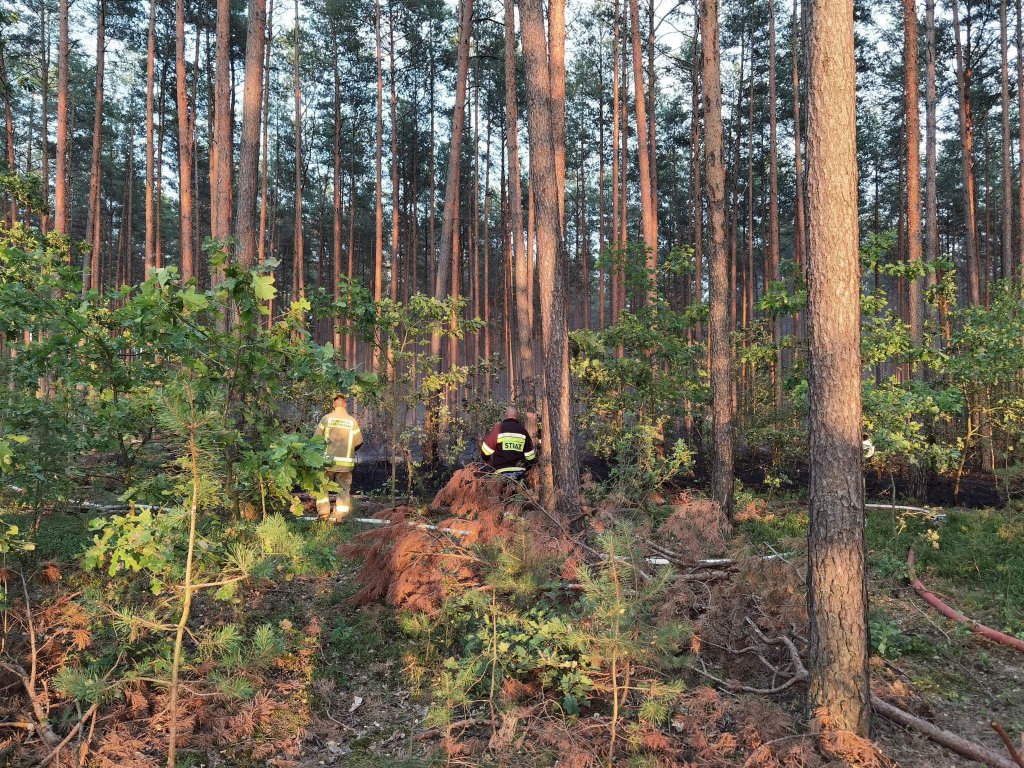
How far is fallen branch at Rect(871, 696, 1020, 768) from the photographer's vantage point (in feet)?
11.4

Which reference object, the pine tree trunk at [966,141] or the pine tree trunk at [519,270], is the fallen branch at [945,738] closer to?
the pine tree trunk at [519,270]

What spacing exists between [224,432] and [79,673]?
1530mm

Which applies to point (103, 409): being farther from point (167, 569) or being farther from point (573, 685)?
point (573, 685)

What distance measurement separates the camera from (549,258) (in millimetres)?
8109

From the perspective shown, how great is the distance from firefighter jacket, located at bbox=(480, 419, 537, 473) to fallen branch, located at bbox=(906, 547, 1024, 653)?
4.92m

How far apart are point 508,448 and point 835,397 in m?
5.80

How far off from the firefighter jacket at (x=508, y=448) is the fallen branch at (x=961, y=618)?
16.1ft

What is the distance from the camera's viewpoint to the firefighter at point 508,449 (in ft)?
29.7

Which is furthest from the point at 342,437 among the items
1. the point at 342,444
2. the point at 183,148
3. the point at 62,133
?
the point at 62,133

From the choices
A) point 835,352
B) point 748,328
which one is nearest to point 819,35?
point 835,352

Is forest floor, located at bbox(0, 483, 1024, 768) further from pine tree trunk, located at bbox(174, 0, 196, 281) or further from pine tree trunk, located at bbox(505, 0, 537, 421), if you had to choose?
pine tree trunk, located at bbox(174, 0, 196, 281)

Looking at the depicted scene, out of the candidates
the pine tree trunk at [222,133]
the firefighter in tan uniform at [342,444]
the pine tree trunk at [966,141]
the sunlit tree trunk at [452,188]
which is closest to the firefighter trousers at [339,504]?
the firefighter in tan uniform at [342,444]

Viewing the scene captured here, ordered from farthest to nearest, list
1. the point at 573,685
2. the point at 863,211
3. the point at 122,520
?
the point at 863,211
the point at 573,685
the point at 122,520

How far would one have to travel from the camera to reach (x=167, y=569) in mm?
3355
